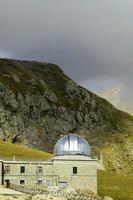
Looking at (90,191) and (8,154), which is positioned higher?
(8,154)

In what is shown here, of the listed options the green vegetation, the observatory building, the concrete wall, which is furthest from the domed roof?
the green vegetation

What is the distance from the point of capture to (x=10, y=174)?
97.6 meters

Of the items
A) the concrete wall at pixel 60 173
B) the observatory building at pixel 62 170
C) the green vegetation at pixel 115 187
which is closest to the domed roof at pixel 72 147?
the observatory building at pixel 62 170

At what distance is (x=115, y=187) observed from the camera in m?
118

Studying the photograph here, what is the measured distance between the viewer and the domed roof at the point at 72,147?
315 feet

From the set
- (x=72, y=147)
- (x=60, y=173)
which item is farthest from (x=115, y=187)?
(x=72, y=147)

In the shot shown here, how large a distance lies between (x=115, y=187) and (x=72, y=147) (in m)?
26.5

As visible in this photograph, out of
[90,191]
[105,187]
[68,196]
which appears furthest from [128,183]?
[68,196]

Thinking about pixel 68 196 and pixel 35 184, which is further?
pixel 35 184

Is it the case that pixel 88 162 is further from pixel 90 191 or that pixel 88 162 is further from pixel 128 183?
pixel 128 183

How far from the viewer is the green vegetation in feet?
348

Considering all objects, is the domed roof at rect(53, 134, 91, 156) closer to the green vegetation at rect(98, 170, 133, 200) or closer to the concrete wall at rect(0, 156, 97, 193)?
the concrete wall at rect(0, 156, 97, 193)

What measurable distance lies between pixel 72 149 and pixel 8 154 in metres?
58.6

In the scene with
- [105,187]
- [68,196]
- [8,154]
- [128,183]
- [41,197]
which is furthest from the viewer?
[8,154]
